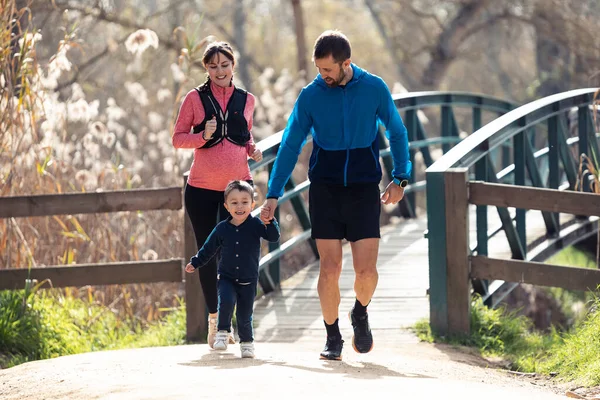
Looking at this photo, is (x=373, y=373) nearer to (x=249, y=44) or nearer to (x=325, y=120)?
(x=325, y=120)

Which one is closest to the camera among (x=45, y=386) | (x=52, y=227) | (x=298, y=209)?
(x=45, y=386)

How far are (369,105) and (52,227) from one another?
4.24m

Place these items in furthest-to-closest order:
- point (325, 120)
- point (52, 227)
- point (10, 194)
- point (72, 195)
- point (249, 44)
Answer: point (249, 44), point (52, 227), point (10, 194), point (72, 195), point (325, 120)

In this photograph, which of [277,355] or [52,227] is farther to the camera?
[52,227]

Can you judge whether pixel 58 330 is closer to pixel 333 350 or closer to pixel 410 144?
pixel 333 350

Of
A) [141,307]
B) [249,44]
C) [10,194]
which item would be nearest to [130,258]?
[141,307]

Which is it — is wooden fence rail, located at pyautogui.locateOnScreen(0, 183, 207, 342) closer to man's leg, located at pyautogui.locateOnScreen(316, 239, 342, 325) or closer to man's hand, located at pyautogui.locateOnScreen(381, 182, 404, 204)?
man's leg, located at pyautogui.locateOnScreen(316, 239, 342, 325)

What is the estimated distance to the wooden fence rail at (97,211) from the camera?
23.8 feet

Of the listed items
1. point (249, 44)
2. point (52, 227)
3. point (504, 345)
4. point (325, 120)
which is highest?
point (249, 44)

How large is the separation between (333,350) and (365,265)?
48 cm

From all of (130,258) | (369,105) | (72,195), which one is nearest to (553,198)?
(369,105)

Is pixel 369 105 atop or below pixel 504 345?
atop

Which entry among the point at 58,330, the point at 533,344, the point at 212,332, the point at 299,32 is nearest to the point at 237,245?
the point at 212,332

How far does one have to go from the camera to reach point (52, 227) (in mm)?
8922
